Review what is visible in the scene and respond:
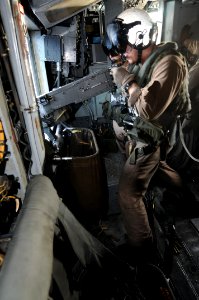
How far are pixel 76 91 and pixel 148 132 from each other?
1472mm

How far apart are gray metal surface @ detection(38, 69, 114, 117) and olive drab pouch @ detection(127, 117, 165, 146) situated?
1175mm

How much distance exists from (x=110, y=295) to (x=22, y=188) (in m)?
1.16

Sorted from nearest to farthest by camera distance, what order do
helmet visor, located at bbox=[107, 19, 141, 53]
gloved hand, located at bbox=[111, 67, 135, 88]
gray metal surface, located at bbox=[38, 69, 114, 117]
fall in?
Result: helmet visor, located at bbox=[107, 19, 141, 53]
gloved hand, located at bbox=[111, 67, 135, 88]
gray metal surface, located at bbox=[38, 69, 114, 117]

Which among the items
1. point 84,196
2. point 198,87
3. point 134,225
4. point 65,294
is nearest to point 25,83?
point 65,294

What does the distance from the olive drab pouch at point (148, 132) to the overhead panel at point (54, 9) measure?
2063 mm

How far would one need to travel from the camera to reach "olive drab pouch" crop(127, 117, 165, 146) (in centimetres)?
250

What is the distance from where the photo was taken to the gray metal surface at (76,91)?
3.42 metres

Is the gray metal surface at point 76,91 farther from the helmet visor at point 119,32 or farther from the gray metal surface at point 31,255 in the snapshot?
the gray metal surface at point 31,255

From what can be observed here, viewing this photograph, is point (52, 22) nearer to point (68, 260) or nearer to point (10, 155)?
point (10, 155)

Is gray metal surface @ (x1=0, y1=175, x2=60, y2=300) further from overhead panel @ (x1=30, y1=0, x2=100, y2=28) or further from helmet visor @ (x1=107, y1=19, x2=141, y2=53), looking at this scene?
overhead panel @ (x1=30, y1=0, x2=100, y2=28)

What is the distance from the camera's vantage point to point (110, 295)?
166 cm

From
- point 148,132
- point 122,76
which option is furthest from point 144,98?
point 122,76

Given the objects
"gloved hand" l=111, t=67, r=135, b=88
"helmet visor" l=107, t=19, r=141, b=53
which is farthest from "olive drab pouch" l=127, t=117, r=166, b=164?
"helmet visor" l=107, t=19, r=141, b=53

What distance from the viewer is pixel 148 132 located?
8.28ft
